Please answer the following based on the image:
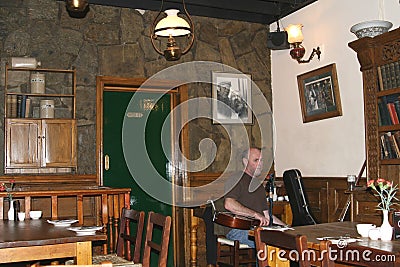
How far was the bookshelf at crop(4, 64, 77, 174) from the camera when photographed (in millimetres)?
5512

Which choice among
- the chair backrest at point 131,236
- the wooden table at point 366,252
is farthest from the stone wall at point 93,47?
the wooden table at point 366,252

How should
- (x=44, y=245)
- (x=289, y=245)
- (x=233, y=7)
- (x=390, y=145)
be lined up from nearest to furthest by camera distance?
(x=289, y=245)
(x=44, y=245)
(x=390, y=145)
(x=233, y=7)

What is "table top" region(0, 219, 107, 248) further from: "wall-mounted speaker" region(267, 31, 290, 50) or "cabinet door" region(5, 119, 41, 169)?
"wall-mounted speaker" region(267, 31, 290, 50)

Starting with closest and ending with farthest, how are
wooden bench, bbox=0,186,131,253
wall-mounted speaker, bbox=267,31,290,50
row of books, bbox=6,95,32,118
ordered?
wooden bench, bbox=0,186,131,253 < row of books, bbox=6,95,32,118 < wall-mounted speaker, bbox=267,31,290,50

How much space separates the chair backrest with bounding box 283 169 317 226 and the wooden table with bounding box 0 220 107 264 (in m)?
2.58

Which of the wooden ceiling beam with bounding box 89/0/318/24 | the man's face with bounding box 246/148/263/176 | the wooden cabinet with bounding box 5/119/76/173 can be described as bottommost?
the man's face with bounding box 246/148/263/176

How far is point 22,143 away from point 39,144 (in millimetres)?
168

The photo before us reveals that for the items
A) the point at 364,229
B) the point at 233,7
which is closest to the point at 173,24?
the point at 233,7

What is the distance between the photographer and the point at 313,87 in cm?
611

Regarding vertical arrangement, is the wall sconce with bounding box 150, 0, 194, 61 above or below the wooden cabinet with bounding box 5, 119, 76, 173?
above

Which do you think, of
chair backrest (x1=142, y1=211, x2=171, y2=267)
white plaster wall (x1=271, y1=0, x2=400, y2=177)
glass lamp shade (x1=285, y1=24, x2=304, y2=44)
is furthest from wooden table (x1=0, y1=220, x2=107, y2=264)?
glass lamp shade (x1=285, y1=24, x2=304, y2=44)

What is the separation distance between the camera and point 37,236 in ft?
10.4

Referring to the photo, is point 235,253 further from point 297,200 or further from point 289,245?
point 289,245

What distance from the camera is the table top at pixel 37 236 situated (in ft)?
9.82
